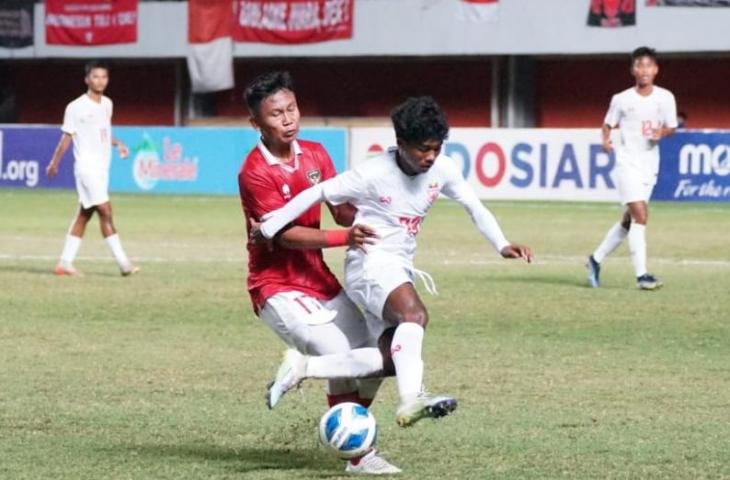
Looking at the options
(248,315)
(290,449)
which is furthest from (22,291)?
(290,449)

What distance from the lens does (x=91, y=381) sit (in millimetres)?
11367

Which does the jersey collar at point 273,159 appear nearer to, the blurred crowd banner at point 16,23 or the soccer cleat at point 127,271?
the soccer cleat at point 127,271

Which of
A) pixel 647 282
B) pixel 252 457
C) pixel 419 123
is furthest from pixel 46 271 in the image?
pixel 419 123

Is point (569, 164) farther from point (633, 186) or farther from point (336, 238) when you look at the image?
point (336, 238)

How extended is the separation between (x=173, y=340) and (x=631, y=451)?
5.57 meters

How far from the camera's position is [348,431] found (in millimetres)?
8070

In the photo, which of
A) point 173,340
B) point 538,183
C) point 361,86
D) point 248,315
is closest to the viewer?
point 173,340

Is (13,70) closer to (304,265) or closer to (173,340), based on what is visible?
(173,340)

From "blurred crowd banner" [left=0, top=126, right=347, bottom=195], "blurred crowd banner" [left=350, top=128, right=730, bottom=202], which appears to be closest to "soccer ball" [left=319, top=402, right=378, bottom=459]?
"blurred crowd banner" [left=350, top=128, right=730, bottom=202]

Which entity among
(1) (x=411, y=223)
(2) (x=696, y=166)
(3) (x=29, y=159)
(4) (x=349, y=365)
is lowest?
(3) (x=29, y=159)

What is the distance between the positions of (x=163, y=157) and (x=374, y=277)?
3038 cm

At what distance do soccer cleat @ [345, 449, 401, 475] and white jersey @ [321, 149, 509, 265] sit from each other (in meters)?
0.92

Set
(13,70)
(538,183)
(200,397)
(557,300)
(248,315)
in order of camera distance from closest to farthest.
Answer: (200,397) → (248,315) → (557,300) → (538,183) → (13,70)

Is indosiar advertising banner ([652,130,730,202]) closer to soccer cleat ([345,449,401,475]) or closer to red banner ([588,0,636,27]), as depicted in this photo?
red banner ([588,0,636,27])
